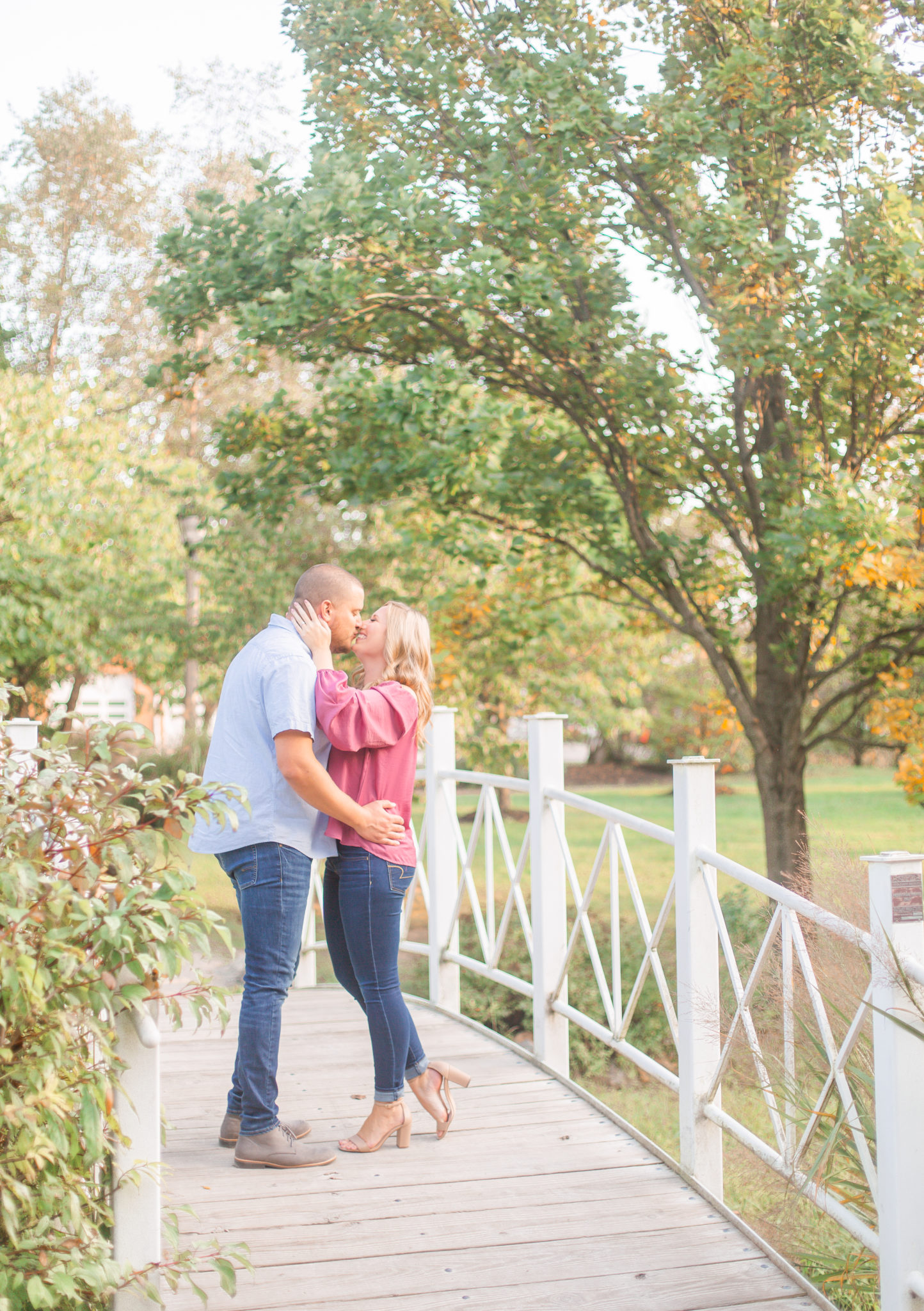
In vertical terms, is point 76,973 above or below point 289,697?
below

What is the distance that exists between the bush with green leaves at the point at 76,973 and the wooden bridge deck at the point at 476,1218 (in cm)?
42

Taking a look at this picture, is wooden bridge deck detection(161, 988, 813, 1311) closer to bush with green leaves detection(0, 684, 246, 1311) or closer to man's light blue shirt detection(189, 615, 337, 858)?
bush with green leaves detection(0, 684, 246, 1311)

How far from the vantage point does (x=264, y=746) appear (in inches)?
123

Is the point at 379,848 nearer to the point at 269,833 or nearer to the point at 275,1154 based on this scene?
the point at 269,833

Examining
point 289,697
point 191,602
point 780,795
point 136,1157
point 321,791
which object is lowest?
point 136,1157

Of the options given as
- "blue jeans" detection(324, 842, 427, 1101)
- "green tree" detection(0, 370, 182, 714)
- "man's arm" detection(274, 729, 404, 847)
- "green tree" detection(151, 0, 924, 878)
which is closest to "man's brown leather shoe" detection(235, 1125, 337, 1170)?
"blue jeans" detection(324, 842, 427, 1101)

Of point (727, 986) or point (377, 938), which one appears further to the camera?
→ point (727, 986)

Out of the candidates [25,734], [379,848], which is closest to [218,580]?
[25,734]

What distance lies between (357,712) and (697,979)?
3.83 ft

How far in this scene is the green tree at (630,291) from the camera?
6094 mm

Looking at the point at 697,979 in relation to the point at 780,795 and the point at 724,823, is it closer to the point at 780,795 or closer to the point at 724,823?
the point at 780,795

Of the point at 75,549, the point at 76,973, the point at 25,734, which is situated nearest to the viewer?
the point at 76,973

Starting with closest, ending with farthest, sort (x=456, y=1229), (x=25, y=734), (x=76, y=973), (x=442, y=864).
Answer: (x=76, y=973), (x=456, y=1229), (x=25, y=734), (x=442, y=864)

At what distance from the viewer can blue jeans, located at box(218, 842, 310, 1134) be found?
3.08 m
